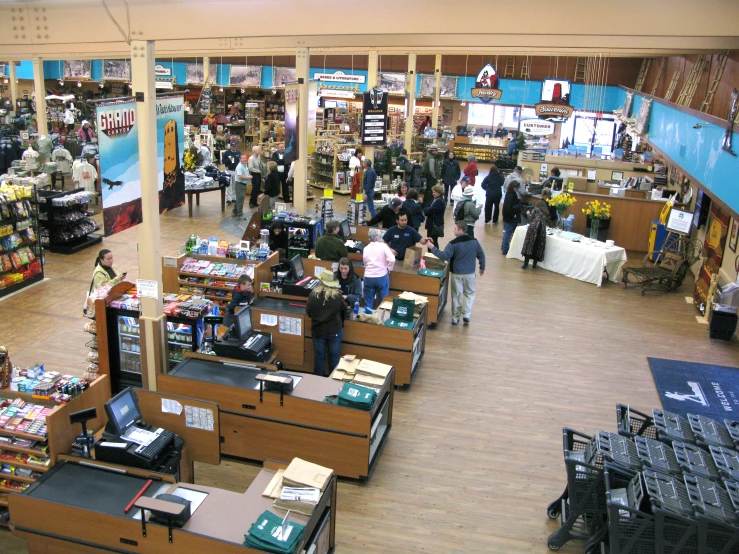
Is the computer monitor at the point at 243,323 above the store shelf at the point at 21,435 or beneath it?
above

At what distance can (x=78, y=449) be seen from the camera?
5477 mm

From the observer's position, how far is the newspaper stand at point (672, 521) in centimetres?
479

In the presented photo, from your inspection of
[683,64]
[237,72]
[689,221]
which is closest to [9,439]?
[689,221]

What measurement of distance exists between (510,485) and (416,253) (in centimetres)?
454

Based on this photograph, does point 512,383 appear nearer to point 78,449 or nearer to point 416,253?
point 416,253

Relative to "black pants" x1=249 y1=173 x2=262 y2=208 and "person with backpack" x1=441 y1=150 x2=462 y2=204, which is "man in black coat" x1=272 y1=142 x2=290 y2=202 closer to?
"black pants" x1=249 y1=173 x2=262 y2=208

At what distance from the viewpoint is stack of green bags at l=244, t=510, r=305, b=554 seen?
4.33 m

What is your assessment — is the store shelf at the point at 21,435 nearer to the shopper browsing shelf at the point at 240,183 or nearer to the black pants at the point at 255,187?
the shopper browsing shelf at the point at 240,183

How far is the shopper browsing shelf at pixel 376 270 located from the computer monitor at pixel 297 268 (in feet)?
3.01

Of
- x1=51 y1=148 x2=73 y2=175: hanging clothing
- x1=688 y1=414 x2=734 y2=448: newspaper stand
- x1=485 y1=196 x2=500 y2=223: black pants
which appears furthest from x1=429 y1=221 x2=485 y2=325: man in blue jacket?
x1=51 y1=148 x2=73 y2=175: hanging clothing

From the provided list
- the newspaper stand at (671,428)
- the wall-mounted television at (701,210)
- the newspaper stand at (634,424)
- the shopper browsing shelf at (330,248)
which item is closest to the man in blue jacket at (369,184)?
the shopper browsing shelf at (330,248)

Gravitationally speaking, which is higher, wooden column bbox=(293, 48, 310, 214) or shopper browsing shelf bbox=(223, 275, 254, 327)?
wooden column bbox=(293, 48, 310, 214)

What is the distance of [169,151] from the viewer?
742cm

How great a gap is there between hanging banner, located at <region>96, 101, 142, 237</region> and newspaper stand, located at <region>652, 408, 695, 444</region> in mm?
5472
